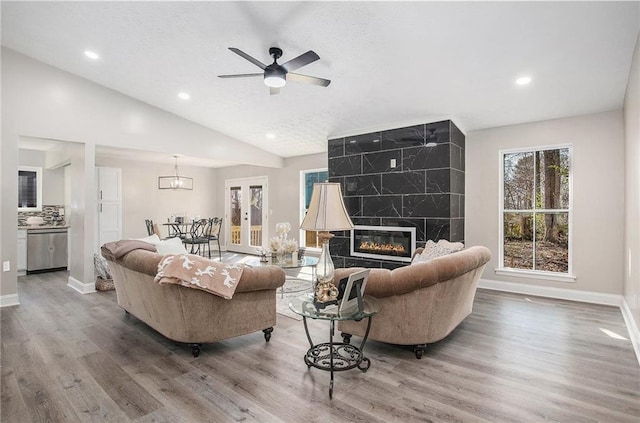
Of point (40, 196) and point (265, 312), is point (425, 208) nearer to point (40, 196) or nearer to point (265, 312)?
point (265, 312)

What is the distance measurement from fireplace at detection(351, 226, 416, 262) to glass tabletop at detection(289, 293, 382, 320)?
2.72 m

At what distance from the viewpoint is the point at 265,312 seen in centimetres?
304

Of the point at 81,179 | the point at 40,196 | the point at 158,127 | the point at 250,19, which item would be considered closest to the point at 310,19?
the point at 250,19

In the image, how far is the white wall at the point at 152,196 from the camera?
8016 mm

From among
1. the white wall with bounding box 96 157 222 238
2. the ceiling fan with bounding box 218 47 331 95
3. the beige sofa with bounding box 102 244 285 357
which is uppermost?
the ceiling fan with bounding box 218 47 331 95

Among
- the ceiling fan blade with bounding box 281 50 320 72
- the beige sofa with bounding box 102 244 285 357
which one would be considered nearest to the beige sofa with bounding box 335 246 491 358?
the beige sofa with bounding box 102 244 285 357

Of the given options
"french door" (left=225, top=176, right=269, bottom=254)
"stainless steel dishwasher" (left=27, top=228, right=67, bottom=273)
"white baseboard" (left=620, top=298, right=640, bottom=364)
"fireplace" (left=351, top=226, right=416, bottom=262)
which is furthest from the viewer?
"french door" (left=225, top=176, right=269, bottom=254)

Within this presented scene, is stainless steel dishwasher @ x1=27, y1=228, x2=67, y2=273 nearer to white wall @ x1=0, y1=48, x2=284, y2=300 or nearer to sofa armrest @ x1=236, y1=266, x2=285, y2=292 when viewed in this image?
white wall @ x1=0, y1=48, x2=284, y2=300

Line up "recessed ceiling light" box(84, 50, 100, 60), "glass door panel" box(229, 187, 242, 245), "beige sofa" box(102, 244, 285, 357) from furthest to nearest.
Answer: "glass door panel" box(229, 187, 242, 245) < "recessed ceiling light" box(84, 50, 100, 60) < "beige sofa" box(102, 244, 285, 357)

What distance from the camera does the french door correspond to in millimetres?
8703

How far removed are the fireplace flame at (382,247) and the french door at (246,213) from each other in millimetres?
3457

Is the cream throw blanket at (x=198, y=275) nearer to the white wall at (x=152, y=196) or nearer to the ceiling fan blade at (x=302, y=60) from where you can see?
the ceiling fan blade at (x=302, y=60)

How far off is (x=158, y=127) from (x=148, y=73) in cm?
132

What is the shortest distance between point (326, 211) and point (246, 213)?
6.98 meters
